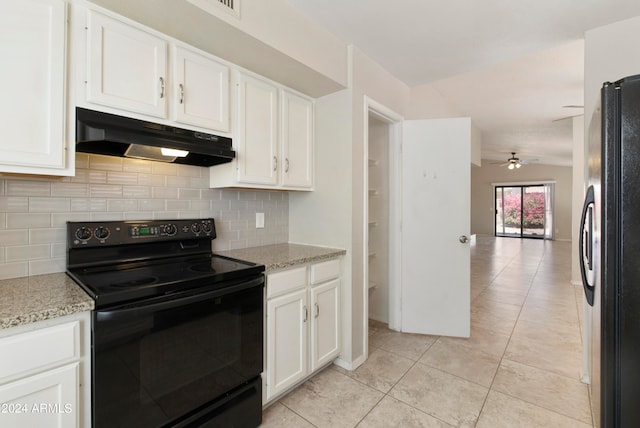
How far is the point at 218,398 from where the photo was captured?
5.08ft

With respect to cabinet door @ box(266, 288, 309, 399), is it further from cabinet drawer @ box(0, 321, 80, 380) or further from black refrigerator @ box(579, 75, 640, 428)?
black refrigerator @ box(579, 75, 640, 428)

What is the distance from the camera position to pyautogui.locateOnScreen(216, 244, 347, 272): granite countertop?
1866mm

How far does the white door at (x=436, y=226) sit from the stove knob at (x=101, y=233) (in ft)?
7.77

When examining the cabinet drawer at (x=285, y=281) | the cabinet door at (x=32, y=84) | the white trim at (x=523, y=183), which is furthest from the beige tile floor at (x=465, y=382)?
the white trim at (x=523, y=183)

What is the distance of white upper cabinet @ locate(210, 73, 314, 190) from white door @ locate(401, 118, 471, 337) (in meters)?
1.07

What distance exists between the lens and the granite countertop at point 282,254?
1866 mm

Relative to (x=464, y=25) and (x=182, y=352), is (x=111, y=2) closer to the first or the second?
(x=182, y=352)

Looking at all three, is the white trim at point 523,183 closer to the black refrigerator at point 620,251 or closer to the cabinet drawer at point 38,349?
the black refrigerator at point 620,251

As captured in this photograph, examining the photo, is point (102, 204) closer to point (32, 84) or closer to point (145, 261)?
point (145, 261)

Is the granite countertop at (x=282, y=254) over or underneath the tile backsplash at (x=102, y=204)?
underneath

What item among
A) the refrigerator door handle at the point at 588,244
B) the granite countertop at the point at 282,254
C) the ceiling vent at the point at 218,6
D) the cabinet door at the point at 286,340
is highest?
the ceiling vent at the point at 218,6

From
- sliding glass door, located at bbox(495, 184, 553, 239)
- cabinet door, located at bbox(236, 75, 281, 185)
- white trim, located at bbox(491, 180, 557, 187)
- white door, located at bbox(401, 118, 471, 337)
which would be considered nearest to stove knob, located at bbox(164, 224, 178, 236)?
cabinet door, located at bbox(236, 75, 281, 185)

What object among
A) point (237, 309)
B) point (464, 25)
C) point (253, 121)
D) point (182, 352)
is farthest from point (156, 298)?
point (464, 25)

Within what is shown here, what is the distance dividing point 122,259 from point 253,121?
116 centimetres
